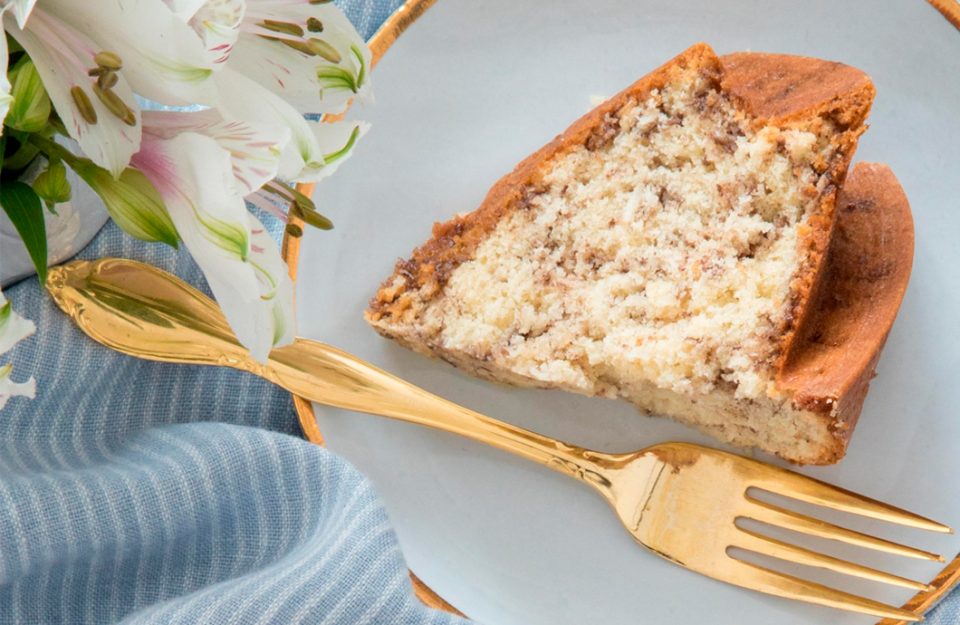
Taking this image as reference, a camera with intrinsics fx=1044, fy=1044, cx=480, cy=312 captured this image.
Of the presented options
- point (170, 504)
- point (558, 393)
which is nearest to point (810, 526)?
point (558, 393)

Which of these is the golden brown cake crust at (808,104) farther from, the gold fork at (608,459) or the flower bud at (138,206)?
the flower bud at (138,206)

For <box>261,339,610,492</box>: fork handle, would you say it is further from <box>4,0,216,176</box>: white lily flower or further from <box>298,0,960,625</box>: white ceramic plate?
<box>4,0,216,176</box>: white lily flower

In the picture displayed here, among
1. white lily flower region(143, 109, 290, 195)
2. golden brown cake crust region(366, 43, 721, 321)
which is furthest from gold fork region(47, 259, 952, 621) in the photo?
white lily flower region(143, 109, 290, 195)

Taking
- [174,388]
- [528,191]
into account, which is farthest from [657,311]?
[174,388]

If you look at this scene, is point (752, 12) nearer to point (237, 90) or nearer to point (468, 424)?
point (468, 424)

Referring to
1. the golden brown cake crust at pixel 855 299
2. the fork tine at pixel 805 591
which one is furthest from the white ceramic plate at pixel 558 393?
the golden brown cake crust at pixel 855 299

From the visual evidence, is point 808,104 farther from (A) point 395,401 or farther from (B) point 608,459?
(A) point 395,401
